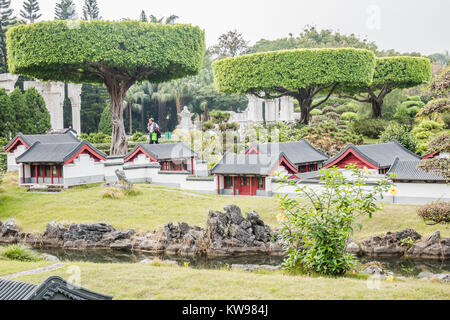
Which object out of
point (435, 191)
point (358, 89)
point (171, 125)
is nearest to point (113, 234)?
point (435, 191)

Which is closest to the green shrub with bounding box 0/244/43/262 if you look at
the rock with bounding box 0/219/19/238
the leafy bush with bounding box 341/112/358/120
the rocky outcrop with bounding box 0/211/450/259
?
the rocky outcrop with bounding box 0/211/450/259

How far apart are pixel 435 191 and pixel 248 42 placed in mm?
59348

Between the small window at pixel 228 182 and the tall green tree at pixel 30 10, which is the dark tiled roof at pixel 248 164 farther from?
the tall green tree at pixel 30 10

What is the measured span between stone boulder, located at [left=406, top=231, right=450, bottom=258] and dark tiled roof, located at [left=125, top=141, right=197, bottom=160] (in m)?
19.8

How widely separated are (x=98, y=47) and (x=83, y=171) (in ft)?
29.2

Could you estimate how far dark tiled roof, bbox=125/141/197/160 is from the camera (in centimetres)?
3456

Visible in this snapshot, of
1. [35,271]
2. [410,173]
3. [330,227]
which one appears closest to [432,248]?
[410,173]

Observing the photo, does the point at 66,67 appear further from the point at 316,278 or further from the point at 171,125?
the point at 171,125

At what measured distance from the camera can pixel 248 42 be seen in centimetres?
7856

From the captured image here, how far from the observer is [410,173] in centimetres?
2386

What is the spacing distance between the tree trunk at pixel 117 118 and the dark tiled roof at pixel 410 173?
20.4m

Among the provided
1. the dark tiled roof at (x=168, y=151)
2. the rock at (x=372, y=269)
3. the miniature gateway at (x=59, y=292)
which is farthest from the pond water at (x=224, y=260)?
the dark tiled roof at (x=168, y=151)

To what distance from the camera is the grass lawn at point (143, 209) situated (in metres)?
21.8

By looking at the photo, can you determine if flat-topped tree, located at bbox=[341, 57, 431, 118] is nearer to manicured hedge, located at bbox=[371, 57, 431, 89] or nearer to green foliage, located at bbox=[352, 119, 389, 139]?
manicured hedge, located at bbox=[371, 57, 431, 89]
